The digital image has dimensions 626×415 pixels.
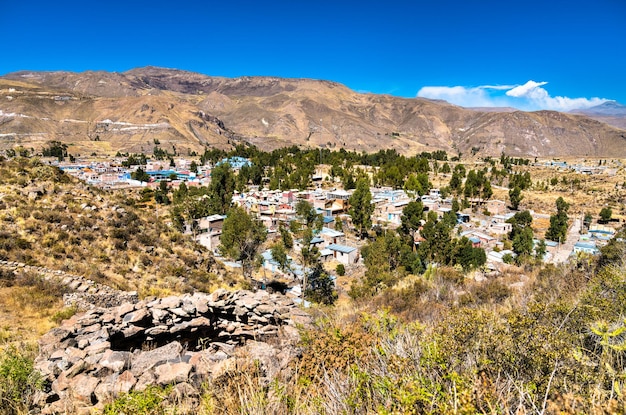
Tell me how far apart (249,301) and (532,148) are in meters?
227

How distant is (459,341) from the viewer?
3865 millimetres

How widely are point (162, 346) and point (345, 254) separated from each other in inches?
1021

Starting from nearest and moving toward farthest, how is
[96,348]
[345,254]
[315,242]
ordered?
[96,348], [345,254], [315,242]

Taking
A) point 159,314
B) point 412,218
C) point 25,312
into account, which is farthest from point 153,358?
point 412,218

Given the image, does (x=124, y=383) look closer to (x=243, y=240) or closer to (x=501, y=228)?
(x=243, y=240)

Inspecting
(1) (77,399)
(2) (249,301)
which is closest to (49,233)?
(2) (249,301)

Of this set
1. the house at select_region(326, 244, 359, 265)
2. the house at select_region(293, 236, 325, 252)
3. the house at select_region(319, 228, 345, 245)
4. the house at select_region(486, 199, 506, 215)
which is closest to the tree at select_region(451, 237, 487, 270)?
the house at select_region(326, 244, 359, 265)

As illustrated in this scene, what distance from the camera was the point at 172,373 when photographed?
452 cm

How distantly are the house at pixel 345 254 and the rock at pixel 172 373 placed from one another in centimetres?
2703

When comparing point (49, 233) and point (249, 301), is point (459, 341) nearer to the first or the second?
point (249, 301)

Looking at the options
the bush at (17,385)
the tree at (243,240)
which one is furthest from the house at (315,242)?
the bush at (17,385)

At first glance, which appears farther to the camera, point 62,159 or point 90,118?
point 90,118

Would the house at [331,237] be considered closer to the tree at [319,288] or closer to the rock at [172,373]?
the tree at [319,288]

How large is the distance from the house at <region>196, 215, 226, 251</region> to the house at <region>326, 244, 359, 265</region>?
38.2 feet
